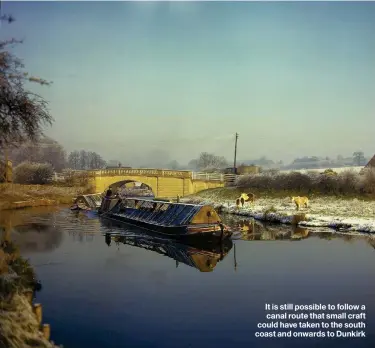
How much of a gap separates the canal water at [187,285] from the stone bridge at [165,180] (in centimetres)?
2889

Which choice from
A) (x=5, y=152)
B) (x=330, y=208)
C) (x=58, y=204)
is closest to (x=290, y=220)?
(x=330, y=208)

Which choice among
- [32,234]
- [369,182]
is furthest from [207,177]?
[32,234]

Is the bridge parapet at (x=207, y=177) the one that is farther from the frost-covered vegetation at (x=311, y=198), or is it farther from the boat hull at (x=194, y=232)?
the boat hull at (x=194, y=232)

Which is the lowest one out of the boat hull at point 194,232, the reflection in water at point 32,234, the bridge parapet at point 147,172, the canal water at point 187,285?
the reflection in water at point 32,234

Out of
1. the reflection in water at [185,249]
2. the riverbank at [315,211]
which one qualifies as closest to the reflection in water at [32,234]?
the reflection in water at [185,249]

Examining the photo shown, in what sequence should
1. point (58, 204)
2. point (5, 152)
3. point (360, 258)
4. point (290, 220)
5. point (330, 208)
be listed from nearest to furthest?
point (5, 152) < point (360, 258) < point (290, 220) < point (330, 208) < point (58, 204)

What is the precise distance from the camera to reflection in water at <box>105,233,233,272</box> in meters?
14.8

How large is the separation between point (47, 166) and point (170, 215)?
25.9 meters

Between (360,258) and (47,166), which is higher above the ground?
(47,166)

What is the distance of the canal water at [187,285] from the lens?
8.07 metres

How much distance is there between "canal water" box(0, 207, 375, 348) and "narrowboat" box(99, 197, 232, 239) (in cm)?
87

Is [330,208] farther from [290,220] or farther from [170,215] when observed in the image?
[170,215]

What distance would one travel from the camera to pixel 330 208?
3025cm

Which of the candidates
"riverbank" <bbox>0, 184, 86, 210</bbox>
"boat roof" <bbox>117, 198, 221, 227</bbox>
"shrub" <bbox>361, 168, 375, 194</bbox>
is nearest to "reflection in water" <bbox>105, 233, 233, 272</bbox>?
"boat roof" <bbox>117, 198, 221, 227</bbox>
